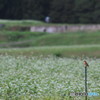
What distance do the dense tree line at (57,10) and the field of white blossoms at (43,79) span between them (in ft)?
104

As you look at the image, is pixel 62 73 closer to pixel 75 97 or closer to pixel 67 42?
pixel 75 97

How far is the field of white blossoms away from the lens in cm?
1134

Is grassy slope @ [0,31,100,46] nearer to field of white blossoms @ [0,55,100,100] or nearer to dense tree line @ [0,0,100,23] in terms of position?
field of white blossoms @ [0,55,100,100]

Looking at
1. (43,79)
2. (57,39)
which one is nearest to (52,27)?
(57,39)

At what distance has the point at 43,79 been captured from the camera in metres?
13.7

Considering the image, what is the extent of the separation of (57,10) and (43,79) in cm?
3950

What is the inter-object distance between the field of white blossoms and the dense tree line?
31738 millimetres

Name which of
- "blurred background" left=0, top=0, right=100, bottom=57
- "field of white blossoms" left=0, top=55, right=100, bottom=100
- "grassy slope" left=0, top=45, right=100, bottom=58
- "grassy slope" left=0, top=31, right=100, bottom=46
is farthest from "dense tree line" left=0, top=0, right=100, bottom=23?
"field of white blossoms" left=0, top=55, right=100, bottom=100

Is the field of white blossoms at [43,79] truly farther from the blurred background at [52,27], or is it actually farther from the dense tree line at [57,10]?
the dense tree line at [57,10]

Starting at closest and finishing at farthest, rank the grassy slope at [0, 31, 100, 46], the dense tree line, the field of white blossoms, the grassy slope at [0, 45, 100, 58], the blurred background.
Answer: the field of white blossoms < the grassy slope at [0, 45, 100, 58] < the blurred background < the grassy slope at [0, 31, 100, 46] < the dense tree line

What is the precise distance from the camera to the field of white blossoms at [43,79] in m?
11.3

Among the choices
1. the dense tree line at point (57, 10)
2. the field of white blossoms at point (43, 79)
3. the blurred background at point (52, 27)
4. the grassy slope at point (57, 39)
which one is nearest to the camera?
the field of white blossoms at point (43, 79)

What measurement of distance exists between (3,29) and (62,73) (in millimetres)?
21490

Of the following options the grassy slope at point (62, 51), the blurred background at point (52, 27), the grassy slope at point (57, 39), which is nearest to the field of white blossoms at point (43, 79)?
the grassy slope at point (62, 51)
